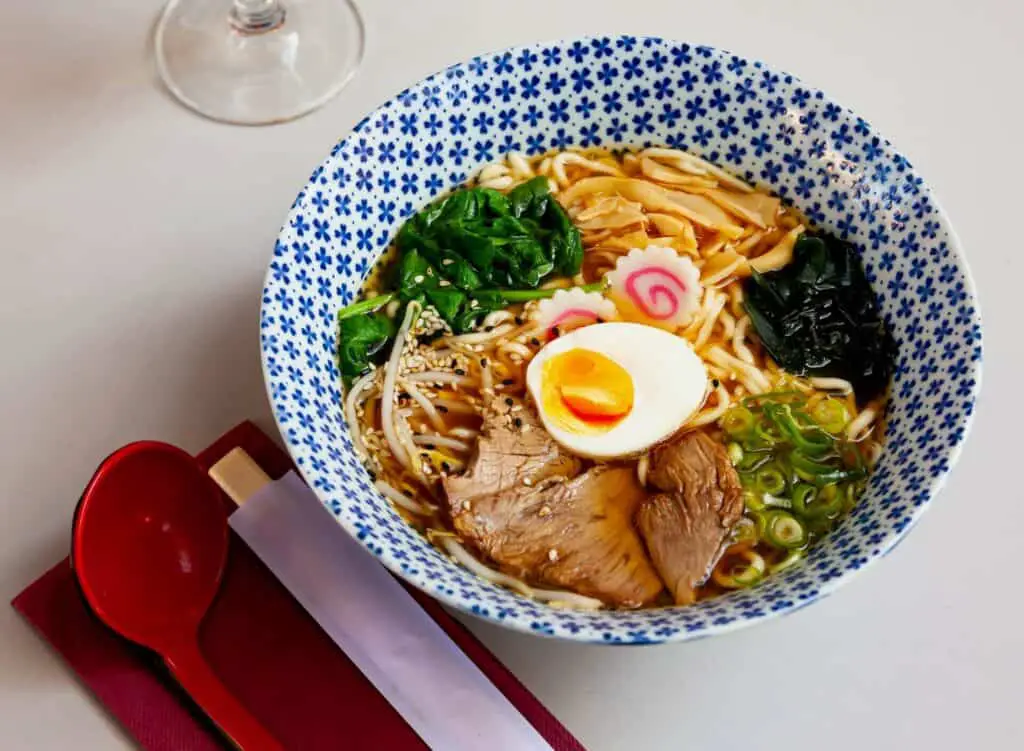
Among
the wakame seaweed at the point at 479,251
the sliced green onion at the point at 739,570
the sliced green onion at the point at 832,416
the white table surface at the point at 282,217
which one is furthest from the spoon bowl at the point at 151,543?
the sliced green onion at the point at 832,416

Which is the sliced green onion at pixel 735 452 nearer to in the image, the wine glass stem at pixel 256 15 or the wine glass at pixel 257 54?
the wine glass at pixel 257 54

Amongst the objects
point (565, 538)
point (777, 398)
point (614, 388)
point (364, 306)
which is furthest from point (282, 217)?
point (777, 398)

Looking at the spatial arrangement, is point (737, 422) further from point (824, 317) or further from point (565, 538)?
point (565, 538)

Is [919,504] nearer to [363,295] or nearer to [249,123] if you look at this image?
[363,295]

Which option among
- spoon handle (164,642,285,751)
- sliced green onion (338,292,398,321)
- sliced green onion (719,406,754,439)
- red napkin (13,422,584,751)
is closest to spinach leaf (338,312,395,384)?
sliced green onion (338,292,398,321)

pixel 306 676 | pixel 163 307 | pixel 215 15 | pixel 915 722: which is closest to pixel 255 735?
pixel 306 676

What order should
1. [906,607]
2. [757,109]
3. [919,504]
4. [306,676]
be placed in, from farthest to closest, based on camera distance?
1. [757,109]
2. [906,607]
3. [306,676]
4. [919,504]
